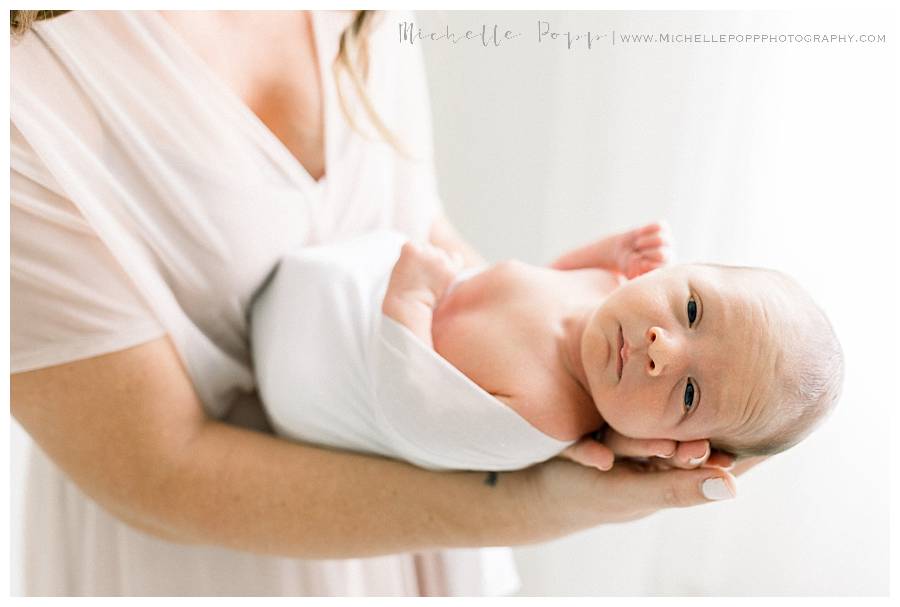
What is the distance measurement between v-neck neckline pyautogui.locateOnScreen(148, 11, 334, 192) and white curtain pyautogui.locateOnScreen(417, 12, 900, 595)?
296mm

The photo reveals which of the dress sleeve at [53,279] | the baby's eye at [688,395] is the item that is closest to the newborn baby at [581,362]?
the baby's eye at [688,395]

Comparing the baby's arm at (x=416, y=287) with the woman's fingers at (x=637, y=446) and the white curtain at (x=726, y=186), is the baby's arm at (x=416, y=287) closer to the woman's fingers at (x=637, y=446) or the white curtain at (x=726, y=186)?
the woman's fingers at (x=637, y=446)

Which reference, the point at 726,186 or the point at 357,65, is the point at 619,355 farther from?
the point at 726,186

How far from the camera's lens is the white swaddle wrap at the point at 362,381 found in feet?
3.26

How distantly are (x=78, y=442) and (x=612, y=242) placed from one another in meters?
0.72

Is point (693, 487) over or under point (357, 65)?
under

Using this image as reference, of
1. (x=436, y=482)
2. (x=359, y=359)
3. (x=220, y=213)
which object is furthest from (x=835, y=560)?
(x=220, y=213)

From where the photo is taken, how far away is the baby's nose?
0.92m

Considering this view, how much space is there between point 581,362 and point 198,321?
0.47 m

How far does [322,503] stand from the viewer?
3.36 ft

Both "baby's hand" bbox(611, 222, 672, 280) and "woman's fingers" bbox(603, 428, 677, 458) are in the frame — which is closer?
"woman's fingers" bbox(603, 428, 677, 458)
